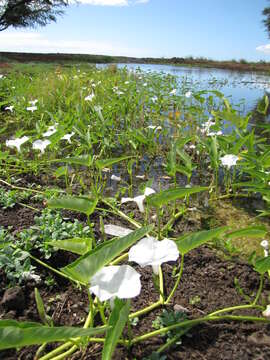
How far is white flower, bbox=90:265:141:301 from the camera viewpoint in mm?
464

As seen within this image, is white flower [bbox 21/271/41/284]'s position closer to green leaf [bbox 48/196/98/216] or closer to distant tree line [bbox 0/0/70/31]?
green leaf [bbox 48/196/98/216]

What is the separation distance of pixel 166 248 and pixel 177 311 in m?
0.23

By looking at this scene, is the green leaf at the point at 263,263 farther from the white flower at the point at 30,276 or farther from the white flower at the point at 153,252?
the white flower at the point at 30,276

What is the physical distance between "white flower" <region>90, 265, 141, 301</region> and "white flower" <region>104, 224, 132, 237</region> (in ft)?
1.63

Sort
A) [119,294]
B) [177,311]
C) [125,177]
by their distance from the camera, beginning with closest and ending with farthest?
1. [119,294]
2. [177,311]
3. [125,177]

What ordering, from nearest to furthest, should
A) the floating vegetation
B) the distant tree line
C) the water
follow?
the floating vegetation
the water
the distant tree line

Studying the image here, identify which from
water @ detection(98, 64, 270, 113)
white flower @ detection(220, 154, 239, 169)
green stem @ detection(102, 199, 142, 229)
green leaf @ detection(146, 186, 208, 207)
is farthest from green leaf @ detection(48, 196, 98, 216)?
water @ detection(98, 64, 270, 113)

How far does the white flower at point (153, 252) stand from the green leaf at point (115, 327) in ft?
0.28

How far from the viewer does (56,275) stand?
842 mm

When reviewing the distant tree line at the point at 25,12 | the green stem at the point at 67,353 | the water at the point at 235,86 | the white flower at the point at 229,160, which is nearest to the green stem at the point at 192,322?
the green stem at the point at 67,353

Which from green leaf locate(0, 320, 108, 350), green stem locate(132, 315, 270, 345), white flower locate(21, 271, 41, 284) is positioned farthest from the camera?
white flower locate(21, 271, 41, 284)

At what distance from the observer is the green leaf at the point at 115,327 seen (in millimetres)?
417

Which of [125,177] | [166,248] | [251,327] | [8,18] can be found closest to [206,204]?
[125,177]

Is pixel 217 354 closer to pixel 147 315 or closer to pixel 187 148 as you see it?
pixel 147 315
